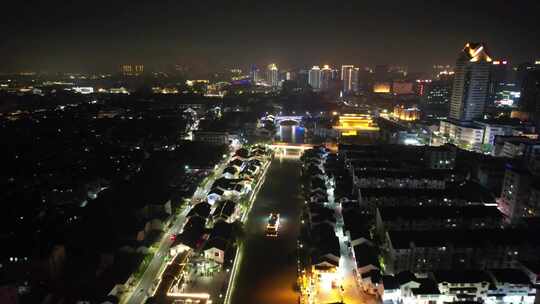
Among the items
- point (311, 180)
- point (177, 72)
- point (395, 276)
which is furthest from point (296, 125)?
point (177, 72)

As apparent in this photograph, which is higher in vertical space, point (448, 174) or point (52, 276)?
point (448, 174)

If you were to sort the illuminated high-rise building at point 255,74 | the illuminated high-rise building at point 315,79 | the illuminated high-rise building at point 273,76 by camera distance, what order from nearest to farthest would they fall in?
the illuminated high-rise building at point 315,79
the illuminated high-rise building at point 273,76
the illuminated high-rise building at point 255,74

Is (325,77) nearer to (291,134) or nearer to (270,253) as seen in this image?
(291,134)

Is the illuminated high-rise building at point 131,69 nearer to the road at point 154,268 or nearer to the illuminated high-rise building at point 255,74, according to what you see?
the illuminated high-rise building at point 255,74

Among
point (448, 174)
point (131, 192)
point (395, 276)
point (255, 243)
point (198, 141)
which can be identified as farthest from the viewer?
point (198, 141)

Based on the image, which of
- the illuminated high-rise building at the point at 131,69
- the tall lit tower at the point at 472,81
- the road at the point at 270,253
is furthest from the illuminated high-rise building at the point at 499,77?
the illuminated high-rise building at the point at 131,69

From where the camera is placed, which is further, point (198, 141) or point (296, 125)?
point (296, 125)

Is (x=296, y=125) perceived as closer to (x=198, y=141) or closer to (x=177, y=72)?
(x=198, y=141)

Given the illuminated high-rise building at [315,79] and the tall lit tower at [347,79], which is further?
the illuminated high-rise building at [315,79]
